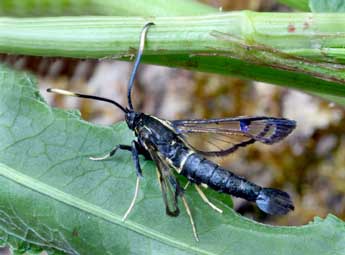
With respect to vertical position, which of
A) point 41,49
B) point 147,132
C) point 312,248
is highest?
point 41,49

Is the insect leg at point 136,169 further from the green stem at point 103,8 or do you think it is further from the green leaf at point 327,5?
the green leaf at point 327,5

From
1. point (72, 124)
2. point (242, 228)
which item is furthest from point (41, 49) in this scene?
point (242, 228)

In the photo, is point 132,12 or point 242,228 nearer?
point 242,228

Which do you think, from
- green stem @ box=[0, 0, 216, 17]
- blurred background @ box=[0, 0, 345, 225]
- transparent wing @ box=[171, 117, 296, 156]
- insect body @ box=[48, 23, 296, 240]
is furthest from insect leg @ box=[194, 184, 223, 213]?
blurred background @ box=[0, 0, 345, 225]

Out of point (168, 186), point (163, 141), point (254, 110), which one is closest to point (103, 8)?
point (163, 141)

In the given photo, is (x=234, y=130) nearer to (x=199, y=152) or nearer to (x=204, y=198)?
(x=199, y=152)

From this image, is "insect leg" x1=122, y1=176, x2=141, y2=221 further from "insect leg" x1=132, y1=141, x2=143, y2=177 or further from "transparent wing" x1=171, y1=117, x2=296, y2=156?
"transparent wing" x1=171, y1=117, x2=296, y2=156

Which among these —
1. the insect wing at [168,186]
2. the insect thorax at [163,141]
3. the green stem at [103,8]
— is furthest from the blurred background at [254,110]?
the insect wing at [168,186]

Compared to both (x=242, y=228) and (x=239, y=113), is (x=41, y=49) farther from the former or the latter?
(x=239, y=113)
